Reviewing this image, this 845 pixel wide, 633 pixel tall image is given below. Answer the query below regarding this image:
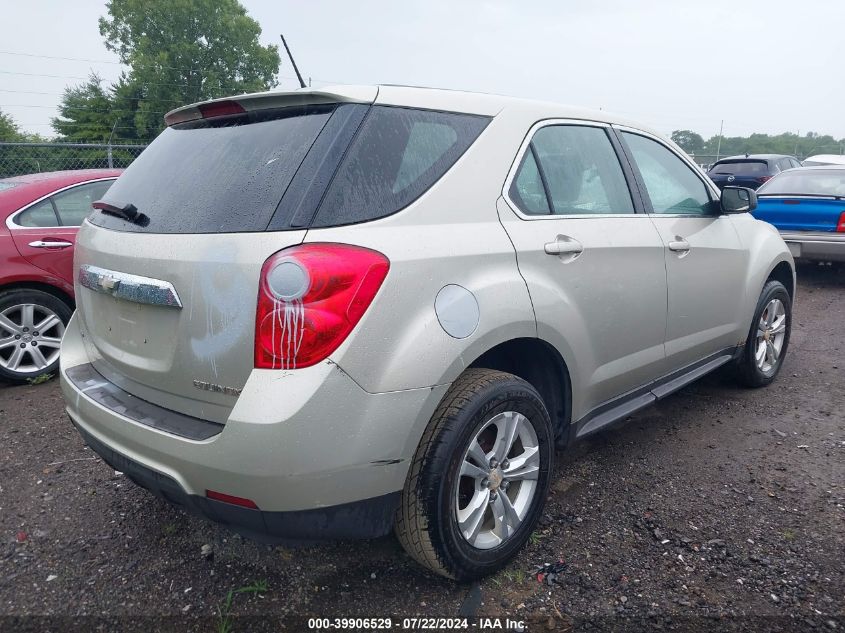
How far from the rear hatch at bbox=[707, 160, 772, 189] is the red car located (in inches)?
484

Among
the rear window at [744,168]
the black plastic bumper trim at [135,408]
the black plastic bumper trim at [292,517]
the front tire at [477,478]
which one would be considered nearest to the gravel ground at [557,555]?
the front tire at [477,478]

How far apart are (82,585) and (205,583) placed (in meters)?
0.44

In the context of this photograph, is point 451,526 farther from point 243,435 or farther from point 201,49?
A: point 201,49

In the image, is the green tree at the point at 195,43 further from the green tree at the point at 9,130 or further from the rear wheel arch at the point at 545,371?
the rear wheel arch at the point at 545,371

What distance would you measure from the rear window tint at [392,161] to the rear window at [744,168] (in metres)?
13.2

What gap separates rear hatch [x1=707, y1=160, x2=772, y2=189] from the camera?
1317cm

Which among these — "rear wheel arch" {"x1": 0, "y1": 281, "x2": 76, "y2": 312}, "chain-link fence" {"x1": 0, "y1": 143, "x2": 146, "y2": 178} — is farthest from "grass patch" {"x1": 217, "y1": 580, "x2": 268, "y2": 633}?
"chain-link fence" {"x1": 0, "y1": 143, "x2": 146, "y2": 178}

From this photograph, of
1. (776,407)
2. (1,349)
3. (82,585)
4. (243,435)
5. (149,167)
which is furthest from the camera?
(1,349)

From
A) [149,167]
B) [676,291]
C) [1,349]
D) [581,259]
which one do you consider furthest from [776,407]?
[1,349]

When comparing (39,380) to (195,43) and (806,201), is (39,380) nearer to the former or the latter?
(806,201)

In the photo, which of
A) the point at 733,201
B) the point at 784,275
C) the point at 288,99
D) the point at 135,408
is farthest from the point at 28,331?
the point at 784,275

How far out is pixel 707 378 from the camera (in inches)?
177

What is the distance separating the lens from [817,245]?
24.1 feet

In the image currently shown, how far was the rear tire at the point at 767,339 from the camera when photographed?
3982mm
